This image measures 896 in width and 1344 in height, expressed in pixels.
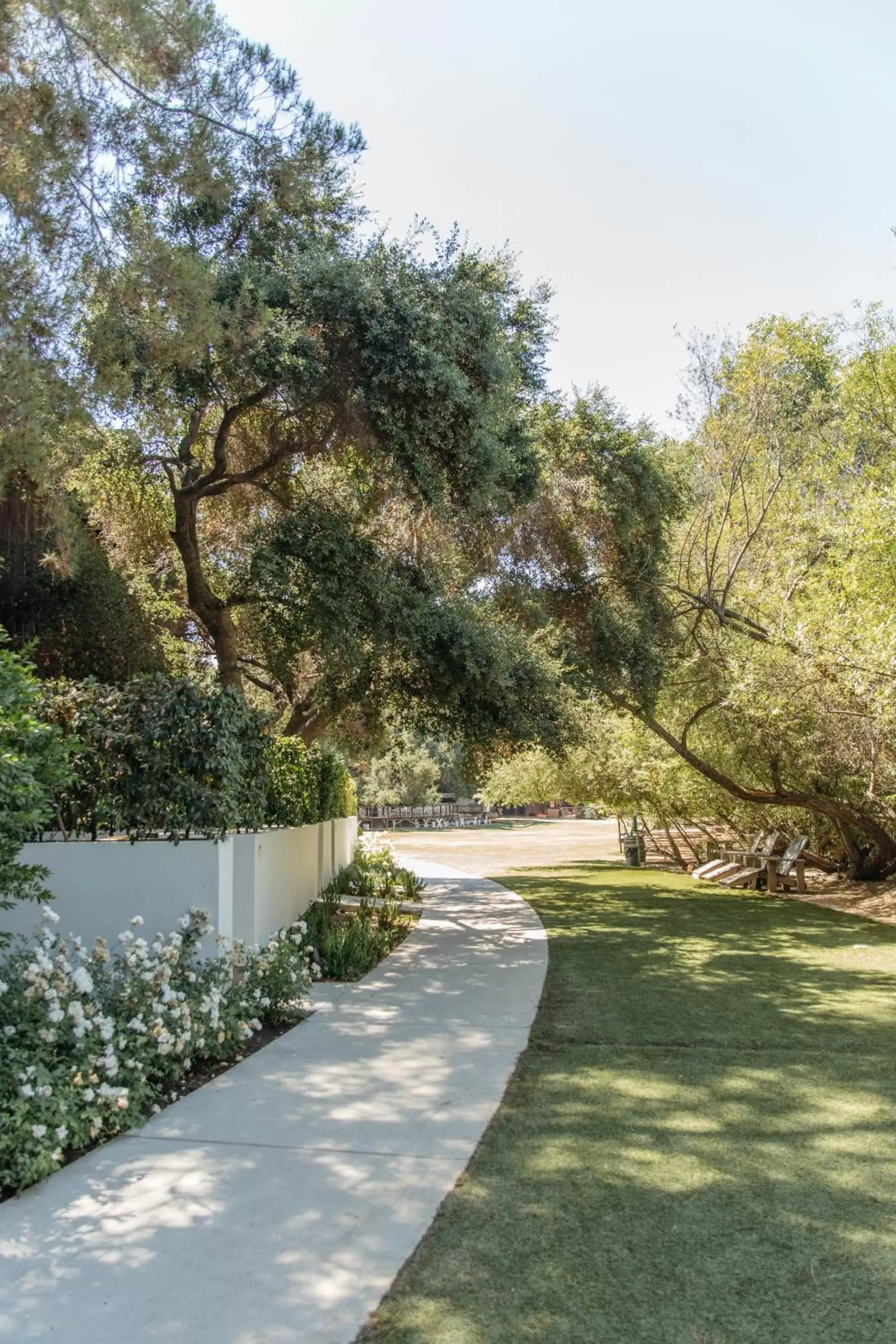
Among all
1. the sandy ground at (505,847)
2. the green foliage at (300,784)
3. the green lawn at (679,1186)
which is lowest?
the sandy ground at (505,847)

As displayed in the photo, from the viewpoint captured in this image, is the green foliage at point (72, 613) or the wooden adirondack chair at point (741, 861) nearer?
the green foliage at point (72, 613)

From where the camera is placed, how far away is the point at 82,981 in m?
4.58

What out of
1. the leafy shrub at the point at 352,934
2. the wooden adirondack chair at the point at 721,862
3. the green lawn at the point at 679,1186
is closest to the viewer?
the green lawn at the point at 679,1186

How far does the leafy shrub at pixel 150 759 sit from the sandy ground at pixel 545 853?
1033 centimetres

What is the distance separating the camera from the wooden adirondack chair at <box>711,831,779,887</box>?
1781cm

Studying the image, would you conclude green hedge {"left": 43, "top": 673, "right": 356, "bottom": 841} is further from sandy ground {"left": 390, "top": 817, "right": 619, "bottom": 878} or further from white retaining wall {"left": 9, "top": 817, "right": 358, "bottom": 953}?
sandy ground {"left": 390, "top": 817, "right": 619, "bottom": 878}

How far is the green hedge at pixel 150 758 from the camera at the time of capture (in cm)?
635

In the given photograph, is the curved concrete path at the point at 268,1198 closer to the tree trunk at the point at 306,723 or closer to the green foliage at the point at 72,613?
the green foliage at the point at 72,613

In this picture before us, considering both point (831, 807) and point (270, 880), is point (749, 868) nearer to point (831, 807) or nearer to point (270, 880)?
point (831, 807)

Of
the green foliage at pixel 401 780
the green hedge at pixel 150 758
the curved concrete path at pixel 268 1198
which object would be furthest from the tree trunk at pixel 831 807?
the green foliage at pixel 401 780

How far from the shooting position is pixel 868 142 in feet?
41.9

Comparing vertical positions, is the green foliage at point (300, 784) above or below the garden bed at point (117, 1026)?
above

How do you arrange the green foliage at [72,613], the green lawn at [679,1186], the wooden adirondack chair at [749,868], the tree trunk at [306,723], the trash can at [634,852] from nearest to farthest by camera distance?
the green lawn at [679,1186]
the green foliage at [72,613]
the tree trunk at [306,723]
the wooden adirondack chair at [749,868]
the trash can at [634,852]

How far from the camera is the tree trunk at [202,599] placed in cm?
1159
